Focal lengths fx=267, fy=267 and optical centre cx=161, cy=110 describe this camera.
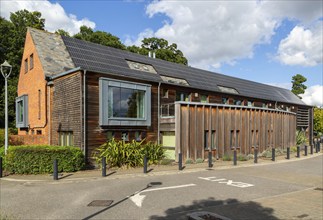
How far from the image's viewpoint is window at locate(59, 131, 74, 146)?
1612cm

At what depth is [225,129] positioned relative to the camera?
19531mm

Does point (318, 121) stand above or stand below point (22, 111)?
below

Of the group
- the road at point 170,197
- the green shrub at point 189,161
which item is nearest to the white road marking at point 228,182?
the road at point 170,197

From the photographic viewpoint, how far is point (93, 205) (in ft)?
25.5

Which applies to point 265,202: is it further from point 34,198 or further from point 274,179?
point 34,198

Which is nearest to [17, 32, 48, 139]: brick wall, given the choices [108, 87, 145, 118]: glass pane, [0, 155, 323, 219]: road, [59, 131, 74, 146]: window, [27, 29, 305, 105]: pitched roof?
[27, 29, 305, 105]: pitched roof

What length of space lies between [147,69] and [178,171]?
35.1 ft

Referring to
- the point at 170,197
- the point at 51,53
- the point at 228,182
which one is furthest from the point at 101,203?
the point at 51,53

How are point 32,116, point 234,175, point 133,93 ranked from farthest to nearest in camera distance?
point 32,116
point 133,93
point 234,175

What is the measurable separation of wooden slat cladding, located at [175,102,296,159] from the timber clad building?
64 mm

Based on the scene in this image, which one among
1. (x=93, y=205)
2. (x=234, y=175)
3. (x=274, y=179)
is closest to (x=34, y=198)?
(x=93, y=205)

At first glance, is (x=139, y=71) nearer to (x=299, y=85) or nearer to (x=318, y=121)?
(x=318, y=121)

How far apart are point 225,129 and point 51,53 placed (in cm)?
1361

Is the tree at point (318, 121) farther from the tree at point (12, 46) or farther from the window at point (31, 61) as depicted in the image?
the tree at point (12, 46)
